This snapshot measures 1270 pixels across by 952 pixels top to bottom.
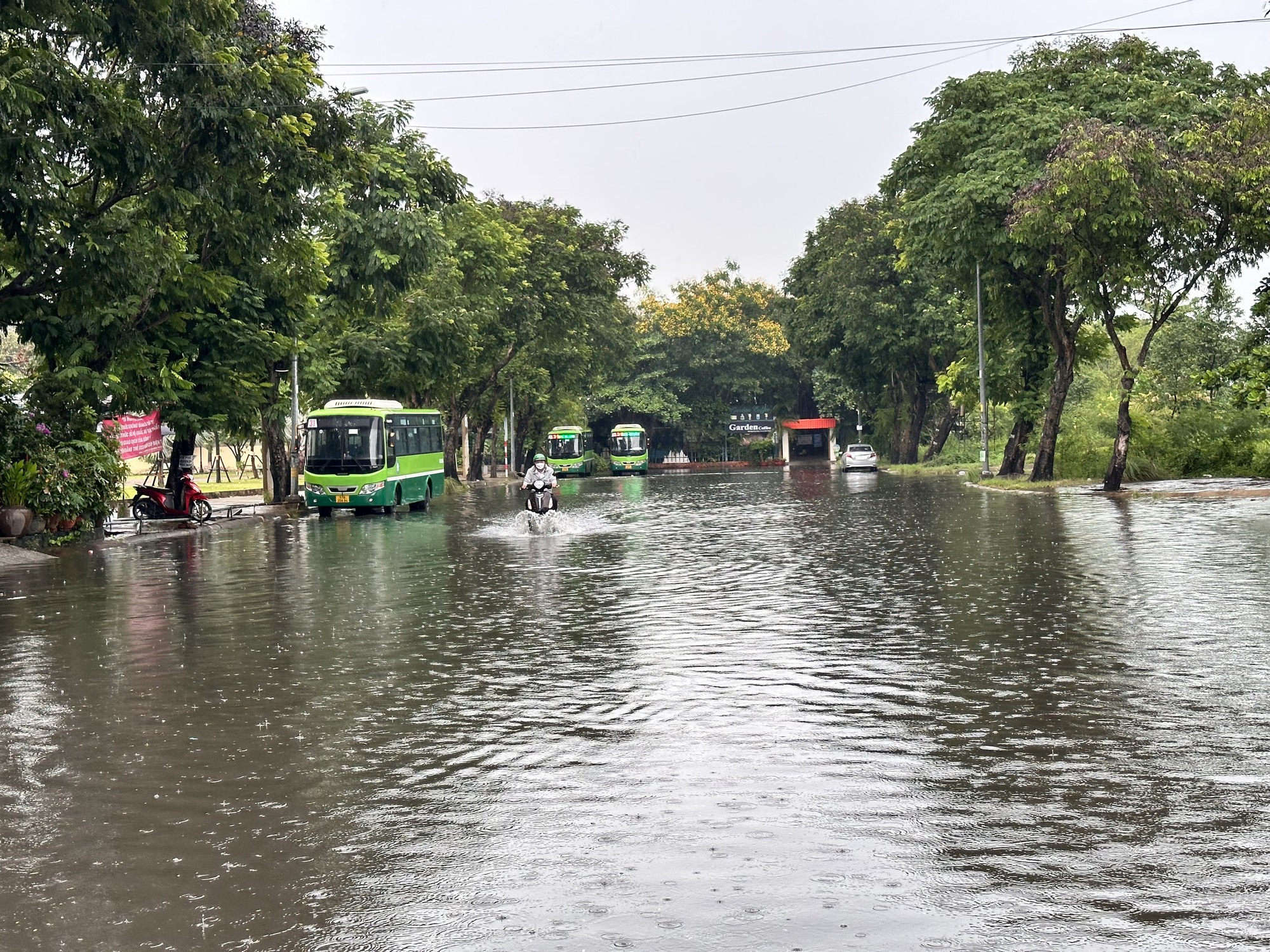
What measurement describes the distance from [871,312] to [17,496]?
50607 millimetres

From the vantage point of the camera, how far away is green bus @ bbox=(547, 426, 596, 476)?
89688mm

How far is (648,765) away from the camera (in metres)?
7.73

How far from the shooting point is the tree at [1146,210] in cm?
3491

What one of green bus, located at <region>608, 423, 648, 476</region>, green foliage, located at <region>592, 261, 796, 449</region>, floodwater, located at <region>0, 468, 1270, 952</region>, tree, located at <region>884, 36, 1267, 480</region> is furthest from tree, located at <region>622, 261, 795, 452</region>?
floodwater, located at <region>0, 468, 1270, 952</region>

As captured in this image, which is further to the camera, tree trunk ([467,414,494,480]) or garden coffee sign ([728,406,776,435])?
garden coffee sign ([728,406,776,435])

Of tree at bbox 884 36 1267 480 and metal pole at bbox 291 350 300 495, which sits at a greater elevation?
tree at bbox 884 36 1267 480

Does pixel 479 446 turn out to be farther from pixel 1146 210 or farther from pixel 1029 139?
pixel 1146 210

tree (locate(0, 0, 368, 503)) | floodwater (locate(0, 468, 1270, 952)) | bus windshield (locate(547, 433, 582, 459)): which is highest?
tree (locate(0, 0, 368, 503))

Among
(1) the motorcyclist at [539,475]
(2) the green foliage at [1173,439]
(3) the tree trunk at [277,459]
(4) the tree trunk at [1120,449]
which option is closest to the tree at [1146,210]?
(4) the tree trunk at [1120,449]

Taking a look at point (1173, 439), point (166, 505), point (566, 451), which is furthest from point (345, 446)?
point (566, 451)

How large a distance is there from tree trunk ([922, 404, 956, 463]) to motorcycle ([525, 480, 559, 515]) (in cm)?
4683

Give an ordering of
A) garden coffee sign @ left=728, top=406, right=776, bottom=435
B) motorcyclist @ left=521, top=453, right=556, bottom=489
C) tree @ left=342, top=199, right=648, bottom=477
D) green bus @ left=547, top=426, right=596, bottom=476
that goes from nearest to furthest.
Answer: motorcyclist @ left=521, top=453, right=556, bottom=489 < tree @ left=342, top=199, right=648, bottom=477 < green bus @ left=547, top=426, right=596, bottom=476 < garden coffee sign @ left=728, top=406, right=776, bottom=435

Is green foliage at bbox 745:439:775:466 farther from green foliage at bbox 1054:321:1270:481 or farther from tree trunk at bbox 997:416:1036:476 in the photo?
green foliage at bbox 1054:321:1270:481

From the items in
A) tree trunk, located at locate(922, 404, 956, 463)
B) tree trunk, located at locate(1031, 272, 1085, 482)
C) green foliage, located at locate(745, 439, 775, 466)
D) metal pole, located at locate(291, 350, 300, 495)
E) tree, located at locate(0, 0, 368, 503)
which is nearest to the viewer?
tree, located at locate(0, 0, 368, 503)
